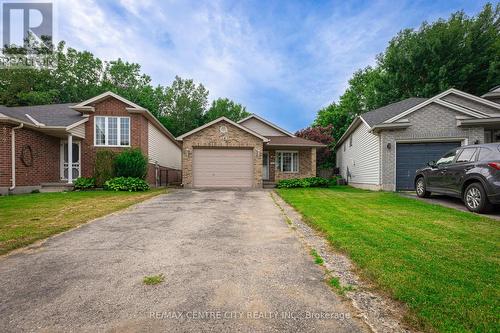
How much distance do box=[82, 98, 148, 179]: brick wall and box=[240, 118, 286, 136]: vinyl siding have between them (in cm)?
844

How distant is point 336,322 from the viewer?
77.4 inches

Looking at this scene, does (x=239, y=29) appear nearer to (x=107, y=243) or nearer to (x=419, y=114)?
(x=419, y=114)

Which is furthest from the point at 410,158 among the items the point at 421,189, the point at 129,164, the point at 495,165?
the point at 129,164

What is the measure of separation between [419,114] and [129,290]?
45.1ft

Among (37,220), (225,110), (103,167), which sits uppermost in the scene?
(225,110)

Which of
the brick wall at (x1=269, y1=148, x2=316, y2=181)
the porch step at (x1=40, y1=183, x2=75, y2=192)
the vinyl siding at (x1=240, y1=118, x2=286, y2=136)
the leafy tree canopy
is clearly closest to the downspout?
the porch step at (x1=40, y1=183, x2=75, y2=192)

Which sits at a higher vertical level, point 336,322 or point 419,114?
point 419,114

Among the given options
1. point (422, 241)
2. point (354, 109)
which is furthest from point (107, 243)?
point (354, 109)

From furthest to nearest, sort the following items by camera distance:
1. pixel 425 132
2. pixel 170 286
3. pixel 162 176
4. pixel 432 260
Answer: pixel 162 176 < pixel 425 132 < pixel 432 260 < pixel 170 286

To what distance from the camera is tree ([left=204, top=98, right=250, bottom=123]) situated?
39844mm

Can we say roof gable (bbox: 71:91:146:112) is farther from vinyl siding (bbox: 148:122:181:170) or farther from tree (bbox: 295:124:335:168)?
tree (bbox: 295:124:335:168)

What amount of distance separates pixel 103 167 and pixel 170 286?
13.1 metres

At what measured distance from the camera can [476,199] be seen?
21.0 feet

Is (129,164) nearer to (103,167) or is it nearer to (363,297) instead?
(103,167)
